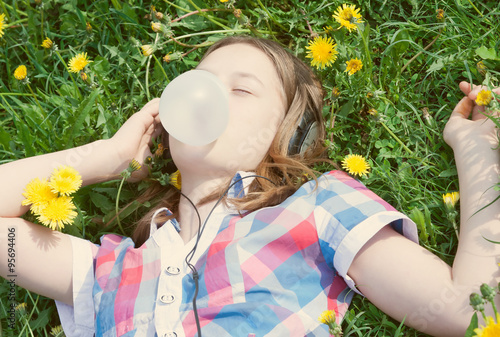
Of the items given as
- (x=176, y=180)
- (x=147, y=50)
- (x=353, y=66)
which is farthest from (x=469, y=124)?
(x=147, y=50)

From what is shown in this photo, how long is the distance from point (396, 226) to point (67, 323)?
4.48ft

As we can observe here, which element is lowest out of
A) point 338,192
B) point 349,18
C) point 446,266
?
point 446,266

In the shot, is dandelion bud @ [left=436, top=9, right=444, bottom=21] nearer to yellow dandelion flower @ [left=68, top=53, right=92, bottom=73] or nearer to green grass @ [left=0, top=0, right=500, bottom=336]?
green grass @ [left=0, top=0, right=500, bottom=336]

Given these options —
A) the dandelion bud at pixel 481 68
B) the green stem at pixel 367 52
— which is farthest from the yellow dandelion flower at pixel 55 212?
the dandelion bud at pixel 481 68

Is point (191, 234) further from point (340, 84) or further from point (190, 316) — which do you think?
point (340, 84)

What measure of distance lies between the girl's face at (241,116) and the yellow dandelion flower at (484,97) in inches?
30.4

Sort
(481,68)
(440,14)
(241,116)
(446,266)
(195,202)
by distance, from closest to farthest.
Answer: (446,266), (241,116), (195,202), (481,68), (440,14)

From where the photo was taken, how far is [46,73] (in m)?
2.96

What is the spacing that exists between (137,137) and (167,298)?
0.77m

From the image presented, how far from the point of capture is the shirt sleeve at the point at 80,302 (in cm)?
213

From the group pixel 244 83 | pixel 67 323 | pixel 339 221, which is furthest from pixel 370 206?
pixel 67 323

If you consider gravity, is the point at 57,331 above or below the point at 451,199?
below

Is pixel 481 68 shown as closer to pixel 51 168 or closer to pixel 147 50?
pixel 147 50

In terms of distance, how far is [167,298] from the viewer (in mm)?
1968
